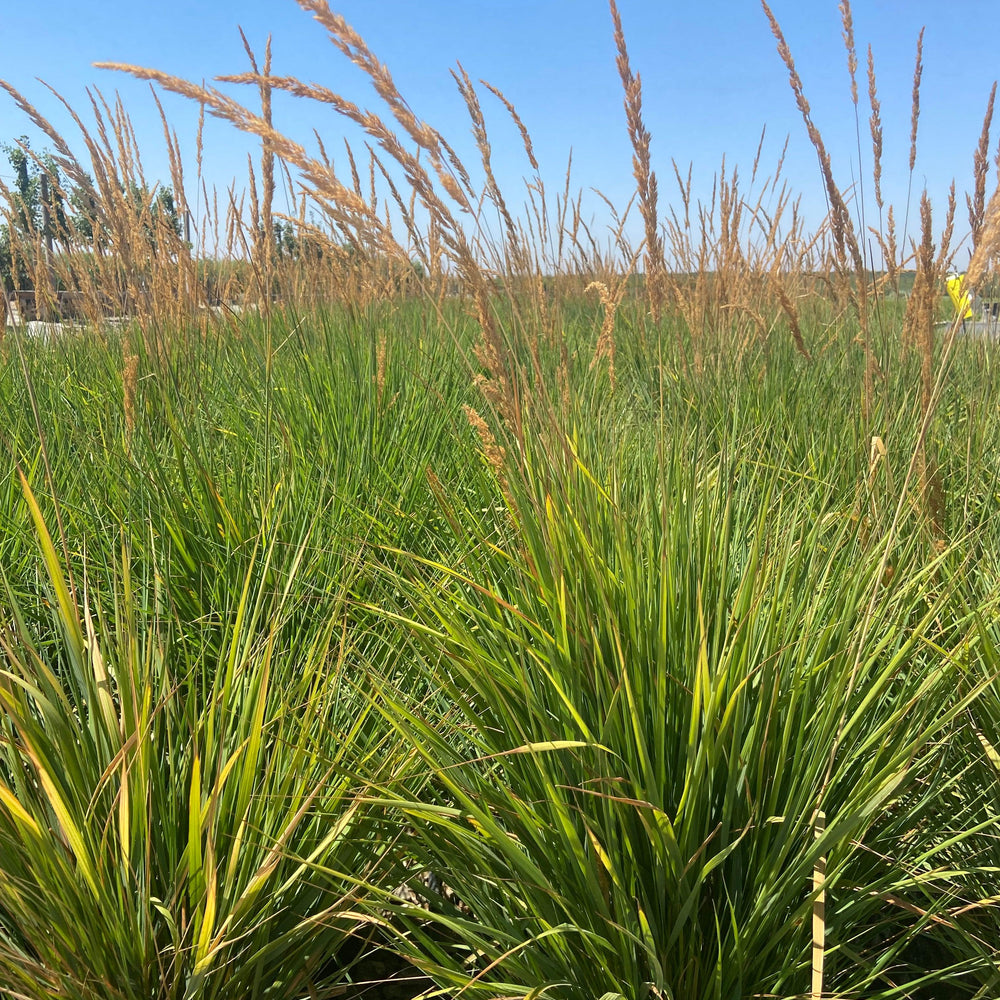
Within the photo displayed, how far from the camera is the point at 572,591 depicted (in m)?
1.15

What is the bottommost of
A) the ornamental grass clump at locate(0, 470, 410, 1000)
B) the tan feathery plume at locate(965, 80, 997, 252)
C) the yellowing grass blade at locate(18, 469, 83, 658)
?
the ornamental grass clump at locate(0, 470, 410, 1000)

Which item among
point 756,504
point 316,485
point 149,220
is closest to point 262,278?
point 149,220

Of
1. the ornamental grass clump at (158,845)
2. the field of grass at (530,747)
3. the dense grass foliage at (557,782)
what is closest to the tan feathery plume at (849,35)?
the field of grass at (530,747)

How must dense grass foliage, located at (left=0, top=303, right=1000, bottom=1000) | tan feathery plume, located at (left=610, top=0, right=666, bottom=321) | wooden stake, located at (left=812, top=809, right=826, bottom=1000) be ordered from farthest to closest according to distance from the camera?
tan feathery plume, located at (left=610, top=0, right=666, bottom=321), dense grass foliage, located at (left=0, top=303, right=1000, bottom=1000), wooden stake, located at (left=812, top=809, right=826, bottom=1000)

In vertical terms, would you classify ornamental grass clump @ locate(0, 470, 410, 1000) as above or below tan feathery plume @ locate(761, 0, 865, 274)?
below

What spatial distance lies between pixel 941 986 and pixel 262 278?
244 cm

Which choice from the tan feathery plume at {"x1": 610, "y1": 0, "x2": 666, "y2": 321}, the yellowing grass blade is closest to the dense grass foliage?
the yellowing grass blade

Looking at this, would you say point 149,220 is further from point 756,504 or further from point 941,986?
point 941,986

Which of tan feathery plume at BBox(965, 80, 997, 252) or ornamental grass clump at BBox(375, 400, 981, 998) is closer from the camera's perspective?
ornamental grass clump at BBox(375, 400, 981, 998)

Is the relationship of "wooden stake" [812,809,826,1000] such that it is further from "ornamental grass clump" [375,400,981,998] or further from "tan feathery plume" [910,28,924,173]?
"tan feathery plume" [910,28,924,173]


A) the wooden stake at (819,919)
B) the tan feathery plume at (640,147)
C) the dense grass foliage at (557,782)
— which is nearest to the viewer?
the wooden stake at (819,919)

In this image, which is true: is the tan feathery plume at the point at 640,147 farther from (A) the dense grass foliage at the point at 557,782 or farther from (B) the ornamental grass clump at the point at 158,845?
(B) the ornamental grass clump at the point at 158,845

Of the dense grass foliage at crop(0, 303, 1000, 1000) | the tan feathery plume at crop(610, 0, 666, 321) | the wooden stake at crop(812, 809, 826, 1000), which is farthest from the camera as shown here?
the tan feathery plume at crop(610, 0, 666, 321)

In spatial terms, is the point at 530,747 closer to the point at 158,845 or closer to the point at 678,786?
the point at 678,786
